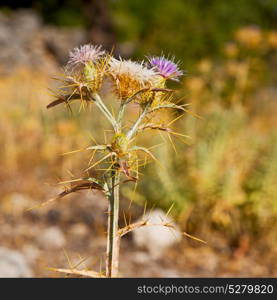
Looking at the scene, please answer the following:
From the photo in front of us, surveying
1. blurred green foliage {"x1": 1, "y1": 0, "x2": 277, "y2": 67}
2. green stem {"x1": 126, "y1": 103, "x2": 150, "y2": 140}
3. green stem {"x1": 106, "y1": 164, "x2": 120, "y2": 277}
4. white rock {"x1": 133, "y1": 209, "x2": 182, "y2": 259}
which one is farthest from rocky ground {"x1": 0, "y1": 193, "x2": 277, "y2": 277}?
blurred green foliage {"x1": 1, "y1": 0, "x2": 277, "y2": 67}

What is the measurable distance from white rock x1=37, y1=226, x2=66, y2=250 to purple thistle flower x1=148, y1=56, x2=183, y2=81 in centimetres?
279

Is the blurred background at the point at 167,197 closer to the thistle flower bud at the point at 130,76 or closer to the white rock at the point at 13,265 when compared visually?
the white rock at the point at 13,265

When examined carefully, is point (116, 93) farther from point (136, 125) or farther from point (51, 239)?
point (51, 239)

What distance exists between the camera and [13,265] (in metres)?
3.54

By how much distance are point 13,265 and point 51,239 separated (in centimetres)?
61

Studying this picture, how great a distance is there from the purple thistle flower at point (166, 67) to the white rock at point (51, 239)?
279 centimetres

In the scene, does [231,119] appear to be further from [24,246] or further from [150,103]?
[150,103]

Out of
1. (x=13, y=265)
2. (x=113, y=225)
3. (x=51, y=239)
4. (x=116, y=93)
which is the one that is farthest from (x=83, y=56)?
(x=51, y=239)

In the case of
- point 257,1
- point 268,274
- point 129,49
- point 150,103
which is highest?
point 257,1

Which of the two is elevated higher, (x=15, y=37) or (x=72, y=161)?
(x=15, y=37)

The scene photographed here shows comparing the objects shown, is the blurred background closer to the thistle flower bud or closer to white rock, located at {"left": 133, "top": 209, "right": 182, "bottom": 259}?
white rock, located at {"left": 133, "top": 209, "right": 182, "bottom": 259}

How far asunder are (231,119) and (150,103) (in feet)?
9.76

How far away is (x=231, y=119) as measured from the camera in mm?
4418

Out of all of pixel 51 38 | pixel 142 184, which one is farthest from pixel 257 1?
pixel 142 184
